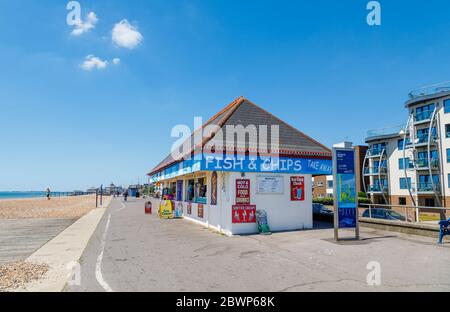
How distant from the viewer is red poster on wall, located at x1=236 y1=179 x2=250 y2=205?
13.4 metres

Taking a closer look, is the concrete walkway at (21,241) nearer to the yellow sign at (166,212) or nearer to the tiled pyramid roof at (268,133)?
the tiled pyramid roof at (268,133)

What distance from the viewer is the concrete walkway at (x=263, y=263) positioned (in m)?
6.48

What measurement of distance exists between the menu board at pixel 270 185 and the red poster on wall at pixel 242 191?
0.59 m

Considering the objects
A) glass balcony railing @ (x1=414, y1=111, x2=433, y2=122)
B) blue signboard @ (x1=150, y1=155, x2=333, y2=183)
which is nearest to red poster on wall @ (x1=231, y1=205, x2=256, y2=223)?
blue signboard @ (x1=150, y1=155, x2=333, y2=183)

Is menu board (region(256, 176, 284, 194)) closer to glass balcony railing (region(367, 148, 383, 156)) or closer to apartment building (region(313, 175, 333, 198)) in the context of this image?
glass balcony railing (region(367, 148, 383, 156))

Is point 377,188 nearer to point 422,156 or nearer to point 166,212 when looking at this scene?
point 422,156

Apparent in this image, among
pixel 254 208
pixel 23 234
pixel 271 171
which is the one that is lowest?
pixel 23 234

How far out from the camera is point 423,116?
40312 mm

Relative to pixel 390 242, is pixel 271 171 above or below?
above
